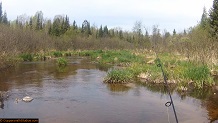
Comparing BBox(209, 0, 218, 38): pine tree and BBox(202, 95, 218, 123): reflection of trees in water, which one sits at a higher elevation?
BBox(209, 0, 218, 38): pine tree

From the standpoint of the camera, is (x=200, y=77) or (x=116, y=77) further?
(x=116, y=77)

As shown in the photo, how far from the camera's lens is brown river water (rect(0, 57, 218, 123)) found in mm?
12547

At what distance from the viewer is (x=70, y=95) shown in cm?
1700

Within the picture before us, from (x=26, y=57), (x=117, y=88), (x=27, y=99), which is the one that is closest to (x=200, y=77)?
(x=117, y=88)

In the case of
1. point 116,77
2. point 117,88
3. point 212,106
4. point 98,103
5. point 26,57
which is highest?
point 26,57

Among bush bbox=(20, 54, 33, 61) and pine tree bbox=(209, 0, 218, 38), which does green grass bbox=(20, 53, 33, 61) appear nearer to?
bush bbox=(20, 54, 33, 61)

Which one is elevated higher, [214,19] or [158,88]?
[214,19]

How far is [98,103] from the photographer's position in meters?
15.1

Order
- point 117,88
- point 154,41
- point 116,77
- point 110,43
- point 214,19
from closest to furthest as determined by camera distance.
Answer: point 154,41
point 117,88
point 116,77
point 214,19
point 110,43

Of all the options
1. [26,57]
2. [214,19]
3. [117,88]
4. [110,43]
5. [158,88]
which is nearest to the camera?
[117,88]

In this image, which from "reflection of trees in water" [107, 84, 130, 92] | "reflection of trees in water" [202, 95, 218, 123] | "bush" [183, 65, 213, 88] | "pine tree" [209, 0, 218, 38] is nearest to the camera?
"reflection of trees in water" [202, 95, 218, 123]

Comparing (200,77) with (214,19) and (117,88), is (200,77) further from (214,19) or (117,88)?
(214,19)

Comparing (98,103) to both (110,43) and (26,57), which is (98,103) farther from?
(110,43)

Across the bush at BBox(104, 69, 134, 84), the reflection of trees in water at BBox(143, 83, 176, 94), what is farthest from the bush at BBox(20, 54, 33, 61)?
the reflection of trees in water at BBox(143, 83, 176, 94)
